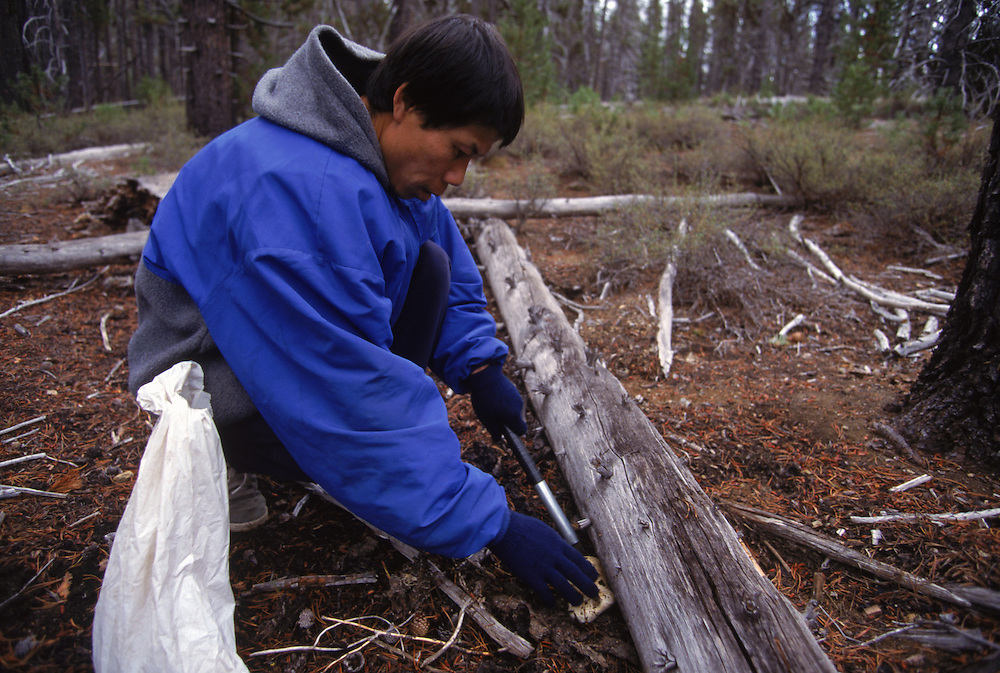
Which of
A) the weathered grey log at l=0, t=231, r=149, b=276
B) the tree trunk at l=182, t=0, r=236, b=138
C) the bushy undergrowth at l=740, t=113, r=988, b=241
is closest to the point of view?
the weathered grey log at l=0, t=231, r=149, b=276

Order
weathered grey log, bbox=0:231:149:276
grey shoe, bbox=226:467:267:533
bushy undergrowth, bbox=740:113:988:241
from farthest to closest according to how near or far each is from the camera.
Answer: bushy undergrowth, bbox=740:113:988:241
weathered grey log, bbox=0:231:149:276
grey shoe, bbox=226:467:267:533

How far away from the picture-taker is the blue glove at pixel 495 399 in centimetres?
195

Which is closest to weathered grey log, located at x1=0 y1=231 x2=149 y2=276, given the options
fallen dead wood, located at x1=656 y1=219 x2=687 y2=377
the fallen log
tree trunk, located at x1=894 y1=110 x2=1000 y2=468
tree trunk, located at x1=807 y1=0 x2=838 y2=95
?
the fallen log

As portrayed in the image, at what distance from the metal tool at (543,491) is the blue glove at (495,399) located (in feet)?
0.14

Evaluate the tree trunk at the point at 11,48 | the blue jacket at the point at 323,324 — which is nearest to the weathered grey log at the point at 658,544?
the blue jacket at the point at 323,324

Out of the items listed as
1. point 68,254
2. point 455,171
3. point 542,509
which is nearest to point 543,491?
point 542,509

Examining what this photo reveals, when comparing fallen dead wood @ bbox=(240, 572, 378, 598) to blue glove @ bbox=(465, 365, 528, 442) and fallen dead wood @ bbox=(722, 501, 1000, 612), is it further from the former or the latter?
fallen dead wood @ bbox=(722, 501, 1000, 612)

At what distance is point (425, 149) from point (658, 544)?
128cm

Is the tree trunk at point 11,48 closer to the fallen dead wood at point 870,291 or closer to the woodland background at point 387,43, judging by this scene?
the woodland background at point 387,43

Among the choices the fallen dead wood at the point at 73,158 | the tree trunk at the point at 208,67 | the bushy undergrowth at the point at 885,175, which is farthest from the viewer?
the tree trunk at the point at 208,67

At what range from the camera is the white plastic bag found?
1.15 m

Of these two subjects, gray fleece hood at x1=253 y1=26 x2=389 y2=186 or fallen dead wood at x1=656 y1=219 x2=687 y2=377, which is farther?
fallen dead wood at x1=656 y1=219 x2=687 y2=377

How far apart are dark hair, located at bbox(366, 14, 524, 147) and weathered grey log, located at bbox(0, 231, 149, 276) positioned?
10.3 ft

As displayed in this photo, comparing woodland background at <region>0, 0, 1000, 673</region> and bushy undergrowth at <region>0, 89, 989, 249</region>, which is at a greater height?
bushy undergrowth at <region>0, 89, 989, 249</region>
